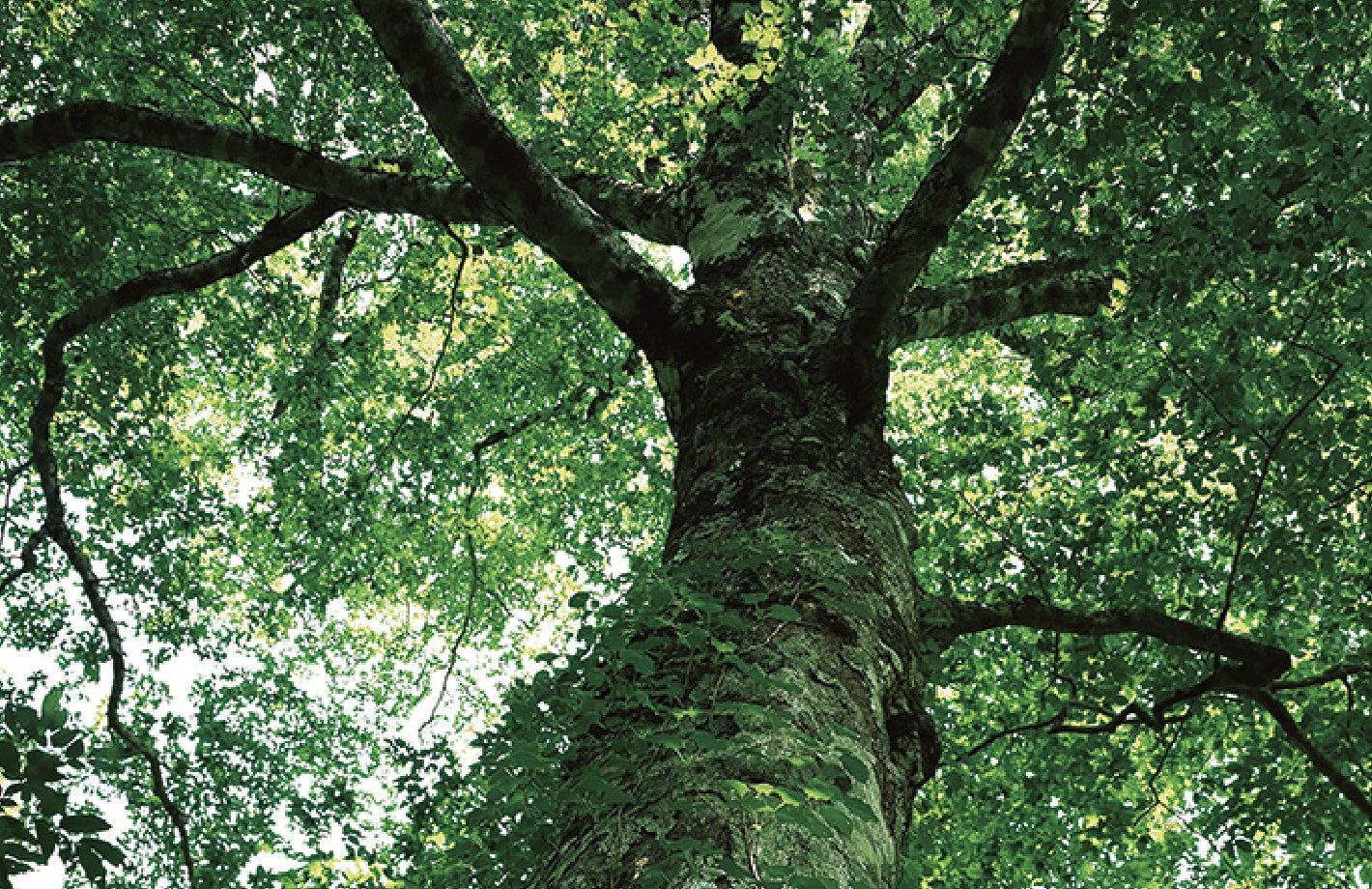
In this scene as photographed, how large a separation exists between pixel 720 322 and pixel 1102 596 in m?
4.08

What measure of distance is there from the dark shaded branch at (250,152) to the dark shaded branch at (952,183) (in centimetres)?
224

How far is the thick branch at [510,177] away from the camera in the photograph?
4.21 meters

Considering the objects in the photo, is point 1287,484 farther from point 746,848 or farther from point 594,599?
point 746,848

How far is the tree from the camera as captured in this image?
107 inches

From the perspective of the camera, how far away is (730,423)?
3881 mm

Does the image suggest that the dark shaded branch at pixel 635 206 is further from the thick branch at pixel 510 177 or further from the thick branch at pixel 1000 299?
the thick branch at pixel 1000 299

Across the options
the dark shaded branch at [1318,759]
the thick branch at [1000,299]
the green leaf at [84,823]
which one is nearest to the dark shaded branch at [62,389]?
the thick branch at [1000,299]

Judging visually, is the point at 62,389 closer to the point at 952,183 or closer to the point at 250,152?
the point at 250,152

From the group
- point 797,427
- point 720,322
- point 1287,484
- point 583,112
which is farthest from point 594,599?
point 583,112

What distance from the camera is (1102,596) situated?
6840mm

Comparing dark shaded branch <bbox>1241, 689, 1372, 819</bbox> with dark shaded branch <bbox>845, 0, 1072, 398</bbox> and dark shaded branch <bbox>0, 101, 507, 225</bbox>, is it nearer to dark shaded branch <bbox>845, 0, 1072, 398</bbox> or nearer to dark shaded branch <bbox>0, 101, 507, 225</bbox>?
dark shaded branch <bbox>845, 0, 1072, 398</bbox>

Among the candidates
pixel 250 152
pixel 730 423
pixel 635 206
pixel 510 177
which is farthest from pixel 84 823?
pixel 635 206

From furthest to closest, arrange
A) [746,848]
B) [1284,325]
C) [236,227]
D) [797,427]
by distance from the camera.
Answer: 1. [236,227]
2. [1284,325]
3. [797,427]
4. [746,848]

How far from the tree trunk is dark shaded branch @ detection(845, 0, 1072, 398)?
23cm
